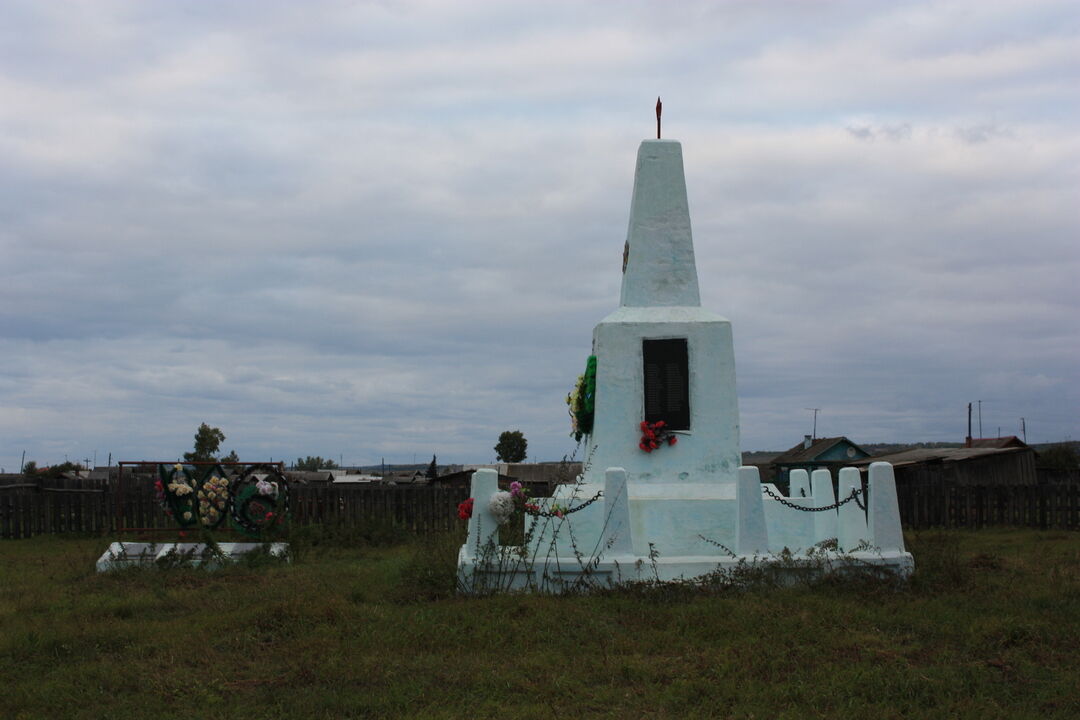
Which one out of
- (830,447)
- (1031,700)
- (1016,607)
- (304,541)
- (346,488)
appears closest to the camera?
(1031,700)

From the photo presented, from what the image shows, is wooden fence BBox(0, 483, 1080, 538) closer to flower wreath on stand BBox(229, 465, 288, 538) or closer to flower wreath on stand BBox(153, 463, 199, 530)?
flower wreath on stand BBox(229, 465, 288, 538)

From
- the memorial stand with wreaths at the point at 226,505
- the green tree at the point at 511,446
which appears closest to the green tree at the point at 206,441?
the green tree at the point at 511,446

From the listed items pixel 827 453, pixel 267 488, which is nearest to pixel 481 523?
pixel 267 488

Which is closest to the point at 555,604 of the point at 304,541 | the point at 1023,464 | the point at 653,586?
the point at 653,586

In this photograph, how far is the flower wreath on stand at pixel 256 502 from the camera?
13.8 metres

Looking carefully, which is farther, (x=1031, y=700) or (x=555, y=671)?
(x=555, y=671)

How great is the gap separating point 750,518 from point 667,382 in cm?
212

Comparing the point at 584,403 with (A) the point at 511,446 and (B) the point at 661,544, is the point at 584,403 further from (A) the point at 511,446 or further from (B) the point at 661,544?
(A) the point at 511,446

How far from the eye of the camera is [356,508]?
18.0 metres

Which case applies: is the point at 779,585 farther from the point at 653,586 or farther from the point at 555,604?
the point at 555,604

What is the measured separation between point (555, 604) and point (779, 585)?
90.4 inches

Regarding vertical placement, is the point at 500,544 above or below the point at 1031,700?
above

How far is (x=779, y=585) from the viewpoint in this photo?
919cm

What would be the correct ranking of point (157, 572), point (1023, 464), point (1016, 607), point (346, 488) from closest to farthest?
point (1016, 607), point (157, 572), point (346, 488), point (1023, 464)
